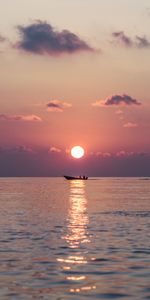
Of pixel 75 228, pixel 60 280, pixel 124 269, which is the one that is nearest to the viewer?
pixel 60 280

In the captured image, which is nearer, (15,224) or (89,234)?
(89,234)

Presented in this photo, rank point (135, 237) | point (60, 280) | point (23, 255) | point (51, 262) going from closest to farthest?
point (60, 280) → point (51, 262) → point (23, 255) → point (135, 237)

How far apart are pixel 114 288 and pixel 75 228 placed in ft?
92.2

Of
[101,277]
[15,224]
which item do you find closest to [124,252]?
[101,277]

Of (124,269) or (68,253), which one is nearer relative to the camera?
(124,269)

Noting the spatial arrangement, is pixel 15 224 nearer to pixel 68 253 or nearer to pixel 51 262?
pixel 68 253

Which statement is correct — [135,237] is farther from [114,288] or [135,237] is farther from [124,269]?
[114,288]

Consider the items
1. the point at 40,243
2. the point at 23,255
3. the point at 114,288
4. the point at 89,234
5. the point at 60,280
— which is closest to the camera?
the point at 114,288

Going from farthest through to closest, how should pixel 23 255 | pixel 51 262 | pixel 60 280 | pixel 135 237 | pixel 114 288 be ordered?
pixel 135 237 → pixel 23 255 → pixel 51 262 → pixel 60 280 → pixel 114 288

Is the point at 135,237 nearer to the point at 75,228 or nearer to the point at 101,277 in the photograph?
the point at 75,228

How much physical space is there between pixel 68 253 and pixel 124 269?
7082 mm

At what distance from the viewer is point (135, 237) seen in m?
42.3

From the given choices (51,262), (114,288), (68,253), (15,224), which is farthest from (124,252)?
(15,224)

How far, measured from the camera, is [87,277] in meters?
25.9
